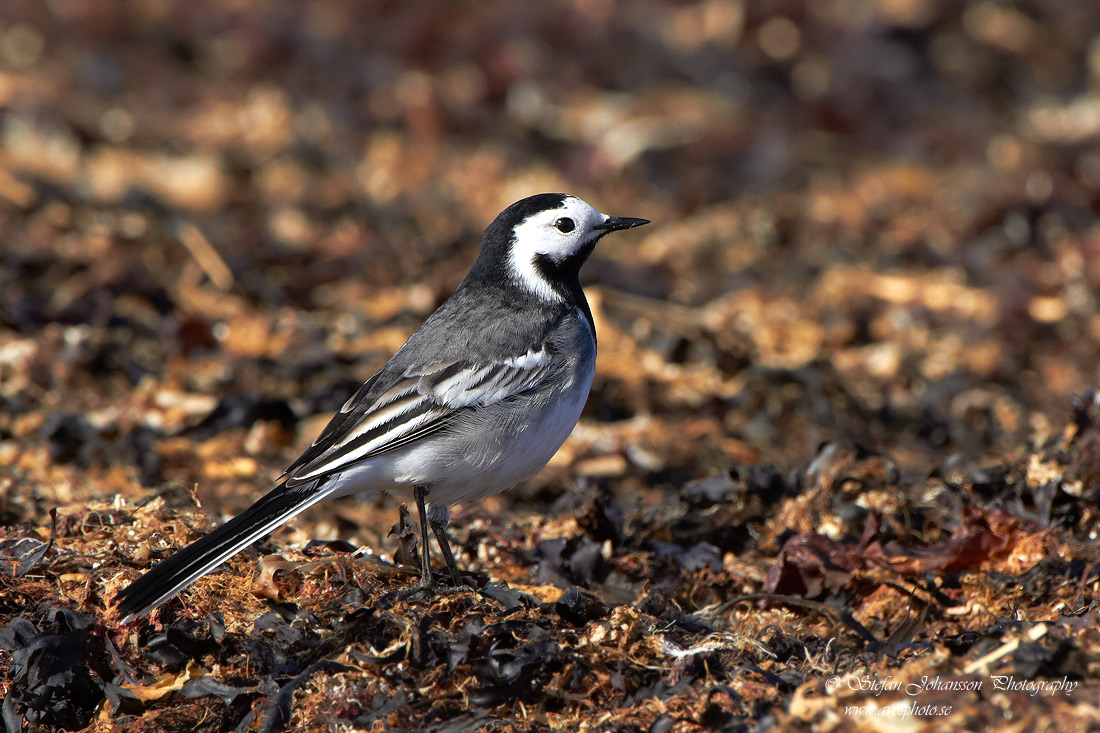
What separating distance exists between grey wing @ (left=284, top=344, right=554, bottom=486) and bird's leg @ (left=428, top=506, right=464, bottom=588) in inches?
16.5

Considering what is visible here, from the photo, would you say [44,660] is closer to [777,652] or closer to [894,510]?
[777,652]

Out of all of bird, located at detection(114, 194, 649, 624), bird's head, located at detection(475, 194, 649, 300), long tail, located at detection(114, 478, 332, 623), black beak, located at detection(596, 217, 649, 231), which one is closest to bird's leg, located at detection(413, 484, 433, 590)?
bird, located at detection(114, 194, 649, 624)

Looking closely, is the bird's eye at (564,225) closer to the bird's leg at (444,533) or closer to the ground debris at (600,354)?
the ground debris at (600,354)

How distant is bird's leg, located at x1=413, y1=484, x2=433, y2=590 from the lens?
4172 mm

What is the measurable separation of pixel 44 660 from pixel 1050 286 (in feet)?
25.3

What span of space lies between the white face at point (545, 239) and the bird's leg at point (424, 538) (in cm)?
120

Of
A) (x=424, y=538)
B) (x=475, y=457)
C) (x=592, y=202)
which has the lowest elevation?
(x=592, y=202)

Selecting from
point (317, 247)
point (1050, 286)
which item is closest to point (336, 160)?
point (317, 247)

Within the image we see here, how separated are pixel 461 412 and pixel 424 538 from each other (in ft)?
1.84

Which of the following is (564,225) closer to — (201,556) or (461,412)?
(461,412)

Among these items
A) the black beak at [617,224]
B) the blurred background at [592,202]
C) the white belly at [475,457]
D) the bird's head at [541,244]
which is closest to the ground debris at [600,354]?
the blurred background at [592,202]

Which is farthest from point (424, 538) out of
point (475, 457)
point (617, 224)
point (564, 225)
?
point (617, 224)

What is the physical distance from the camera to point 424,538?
14.3 ft

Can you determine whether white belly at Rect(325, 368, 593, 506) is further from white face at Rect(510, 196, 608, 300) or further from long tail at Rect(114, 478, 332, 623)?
white face at Rect(510, 196, 608, 300)
